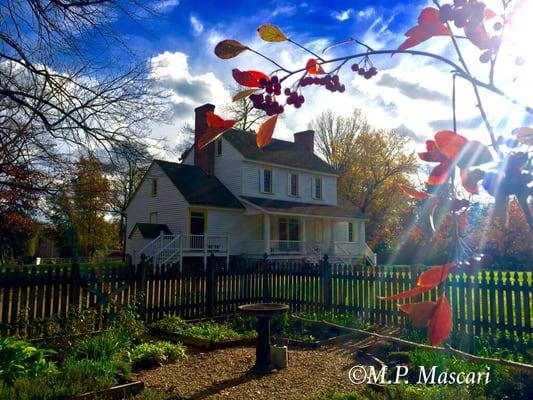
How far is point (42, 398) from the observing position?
14.9 feet

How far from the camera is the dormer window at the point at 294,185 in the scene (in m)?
32.8

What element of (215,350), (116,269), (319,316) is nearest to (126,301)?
(116,269)

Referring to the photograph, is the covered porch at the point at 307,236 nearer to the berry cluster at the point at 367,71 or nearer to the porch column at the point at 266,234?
the porch column at the point at 266,234

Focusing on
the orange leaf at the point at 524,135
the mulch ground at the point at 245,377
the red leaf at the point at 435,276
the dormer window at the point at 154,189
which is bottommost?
the mulch ground at the point at 245,377

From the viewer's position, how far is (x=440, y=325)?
0.91 meters

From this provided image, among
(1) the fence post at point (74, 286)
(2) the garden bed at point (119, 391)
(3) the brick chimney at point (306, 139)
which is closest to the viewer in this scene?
(2) the garden bed at point (119, 391)

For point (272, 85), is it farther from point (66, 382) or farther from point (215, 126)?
point (66, 382)

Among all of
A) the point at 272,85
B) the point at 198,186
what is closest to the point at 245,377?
the point at 272,85

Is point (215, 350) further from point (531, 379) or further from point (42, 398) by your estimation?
point (531, 379)

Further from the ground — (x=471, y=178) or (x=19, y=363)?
(x=471, y=178)

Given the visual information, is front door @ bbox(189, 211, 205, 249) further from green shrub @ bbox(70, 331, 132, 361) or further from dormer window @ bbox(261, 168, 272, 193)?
green shrub @ bbox(70, 331, 132, 361)

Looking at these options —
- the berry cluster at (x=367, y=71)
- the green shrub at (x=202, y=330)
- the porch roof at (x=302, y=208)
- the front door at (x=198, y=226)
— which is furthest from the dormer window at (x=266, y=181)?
the berry cluster at (x=367, y=71)

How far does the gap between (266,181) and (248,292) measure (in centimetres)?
1951

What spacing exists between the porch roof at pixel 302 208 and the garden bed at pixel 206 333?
59.5ft
